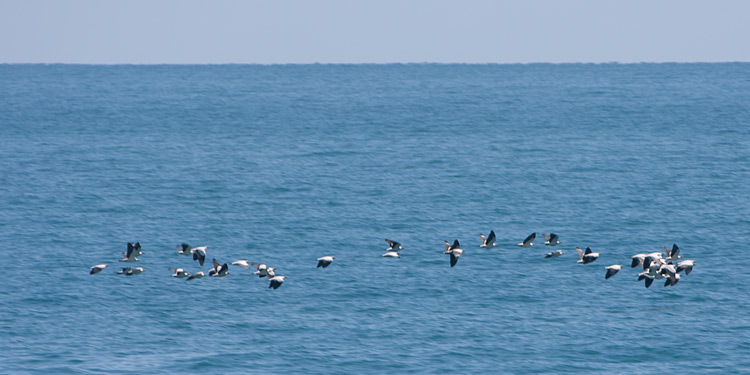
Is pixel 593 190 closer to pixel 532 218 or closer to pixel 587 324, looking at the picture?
pixel 532 218

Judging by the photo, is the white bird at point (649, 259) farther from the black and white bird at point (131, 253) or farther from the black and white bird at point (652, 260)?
the black and white bird at point (131, 253)

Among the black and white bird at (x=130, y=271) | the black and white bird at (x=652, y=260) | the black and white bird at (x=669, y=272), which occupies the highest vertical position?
the black and white bird at (x=652, y=260)

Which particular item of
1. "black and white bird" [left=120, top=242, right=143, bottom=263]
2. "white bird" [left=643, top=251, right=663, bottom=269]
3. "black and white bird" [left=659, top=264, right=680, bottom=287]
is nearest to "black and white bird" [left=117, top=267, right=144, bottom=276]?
"black and white bird" [left=120, top=242, right=143, bottom=263]

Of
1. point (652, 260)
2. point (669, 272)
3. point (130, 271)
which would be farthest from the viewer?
point (130, 271)

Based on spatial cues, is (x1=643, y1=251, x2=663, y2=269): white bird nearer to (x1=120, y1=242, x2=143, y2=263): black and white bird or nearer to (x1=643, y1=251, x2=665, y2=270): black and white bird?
(x1=643, y1=251, x2=665, y2=270): black and white bird

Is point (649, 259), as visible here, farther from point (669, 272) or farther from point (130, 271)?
point (130, 271)

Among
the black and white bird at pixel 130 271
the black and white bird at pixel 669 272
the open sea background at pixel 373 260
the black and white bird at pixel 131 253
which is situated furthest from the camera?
the open sea background at pixel 373 260

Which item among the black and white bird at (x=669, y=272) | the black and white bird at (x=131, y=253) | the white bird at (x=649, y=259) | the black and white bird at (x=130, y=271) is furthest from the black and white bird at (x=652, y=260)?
the black and white bird at (x=130, y=271)

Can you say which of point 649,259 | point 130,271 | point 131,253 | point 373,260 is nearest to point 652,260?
point 649,259

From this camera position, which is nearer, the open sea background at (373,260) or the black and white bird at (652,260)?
the black and white bird at (652,260)

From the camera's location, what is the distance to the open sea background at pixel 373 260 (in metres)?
56.7

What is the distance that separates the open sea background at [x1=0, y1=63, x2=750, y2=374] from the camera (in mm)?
56719

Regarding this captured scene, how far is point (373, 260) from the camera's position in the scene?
253ft

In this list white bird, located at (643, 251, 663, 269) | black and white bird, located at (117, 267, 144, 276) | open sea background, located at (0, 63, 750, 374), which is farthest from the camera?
open sea background, located at (0, 63, 750, 374)
